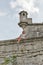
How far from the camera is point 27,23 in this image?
26094mm

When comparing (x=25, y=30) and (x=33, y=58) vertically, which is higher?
(x=25, y=30)

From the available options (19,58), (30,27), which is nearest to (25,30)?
(30,27)

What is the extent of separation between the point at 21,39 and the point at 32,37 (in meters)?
0.78

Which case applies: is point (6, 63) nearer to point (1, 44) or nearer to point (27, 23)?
point (1, 44)

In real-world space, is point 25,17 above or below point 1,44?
above

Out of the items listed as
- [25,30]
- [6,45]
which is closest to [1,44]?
[6,45]

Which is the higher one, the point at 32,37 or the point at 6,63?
the point at 32,37

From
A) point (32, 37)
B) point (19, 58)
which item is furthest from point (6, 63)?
point (32, 37)

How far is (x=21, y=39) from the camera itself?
25.8 meters

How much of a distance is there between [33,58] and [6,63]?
208 cm

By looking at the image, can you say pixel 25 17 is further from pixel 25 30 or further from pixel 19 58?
pixel 19 58

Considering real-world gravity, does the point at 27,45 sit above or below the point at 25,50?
above

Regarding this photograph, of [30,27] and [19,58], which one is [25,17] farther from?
[19,58]

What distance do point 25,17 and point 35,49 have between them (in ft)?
7.93
